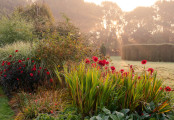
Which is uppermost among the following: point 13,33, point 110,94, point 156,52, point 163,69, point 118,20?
point 118,20

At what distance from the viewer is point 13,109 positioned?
395cm

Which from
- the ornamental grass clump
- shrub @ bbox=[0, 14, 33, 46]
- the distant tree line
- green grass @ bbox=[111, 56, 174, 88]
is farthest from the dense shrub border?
the ornamental grass clump

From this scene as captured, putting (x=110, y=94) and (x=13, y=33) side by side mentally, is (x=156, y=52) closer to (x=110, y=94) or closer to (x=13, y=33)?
(x=13, y=33)

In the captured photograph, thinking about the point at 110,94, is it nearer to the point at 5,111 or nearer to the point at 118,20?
the point at 5,111

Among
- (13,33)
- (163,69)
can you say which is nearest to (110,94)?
(163,69)

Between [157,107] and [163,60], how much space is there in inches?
641

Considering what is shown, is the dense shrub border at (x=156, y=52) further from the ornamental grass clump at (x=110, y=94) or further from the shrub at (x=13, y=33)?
the ornamental grass clump at (x=110, y=94)

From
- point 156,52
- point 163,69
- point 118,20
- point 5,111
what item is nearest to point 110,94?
point 5,111

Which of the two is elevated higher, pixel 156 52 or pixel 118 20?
pixel 118 20

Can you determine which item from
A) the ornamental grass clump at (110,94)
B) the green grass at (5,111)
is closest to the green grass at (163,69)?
the ornamental grass clump at (110,94)

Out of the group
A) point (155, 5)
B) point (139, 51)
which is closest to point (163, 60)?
point (139, 51)

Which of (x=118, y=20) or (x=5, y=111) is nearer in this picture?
(x=5, y=111)

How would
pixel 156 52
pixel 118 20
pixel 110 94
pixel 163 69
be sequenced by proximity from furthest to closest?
pixel 118 20
pixel 156 52
pixel 163 69
pixel 110 94

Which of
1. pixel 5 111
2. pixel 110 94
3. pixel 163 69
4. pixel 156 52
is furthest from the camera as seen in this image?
pixel 156 52
